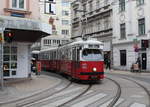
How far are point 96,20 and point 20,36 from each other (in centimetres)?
2666

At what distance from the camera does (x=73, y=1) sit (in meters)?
53.4

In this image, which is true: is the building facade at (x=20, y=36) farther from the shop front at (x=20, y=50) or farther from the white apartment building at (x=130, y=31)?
the white apartment building at (x=130, y=31)

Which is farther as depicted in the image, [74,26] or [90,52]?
[74,26]

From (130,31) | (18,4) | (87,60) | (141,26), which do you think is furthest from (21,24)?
(130,31)

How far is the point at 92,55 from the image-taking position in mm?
18000

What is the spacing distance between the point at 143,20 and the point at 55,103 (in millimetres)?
24565

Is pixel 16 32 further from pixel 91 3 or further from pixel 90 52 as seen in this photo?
pixel 91 3

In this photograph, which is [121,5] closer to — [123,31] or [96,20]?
[123,31]

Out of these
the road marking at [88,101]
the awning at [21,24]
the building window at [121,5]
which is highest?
the building window at [121,5]

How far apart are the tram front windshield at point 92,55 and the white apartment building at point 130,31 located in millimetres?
14631

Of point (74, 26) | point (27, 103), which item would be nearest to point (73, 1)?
point (74, 26)

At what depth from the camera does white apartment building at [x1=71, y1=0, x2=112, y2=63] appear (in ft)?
133

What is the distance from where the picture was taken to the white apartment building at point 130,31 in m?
32.4

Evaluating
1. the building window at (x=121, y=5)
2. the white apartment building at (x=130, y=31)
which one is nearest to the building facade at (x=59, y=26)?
the white apartment building at (x=130, y=31)
